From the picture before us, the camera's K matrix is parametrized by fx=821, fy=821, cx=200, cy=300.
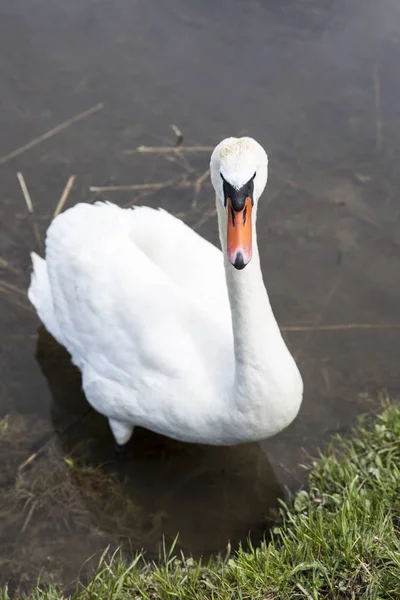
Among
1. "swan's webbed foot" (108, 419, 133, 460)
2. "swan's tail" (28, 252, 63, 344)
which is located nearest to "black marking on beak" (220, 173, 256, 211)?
Result: "swan's webbed foot" (108, 419, 133, 460)

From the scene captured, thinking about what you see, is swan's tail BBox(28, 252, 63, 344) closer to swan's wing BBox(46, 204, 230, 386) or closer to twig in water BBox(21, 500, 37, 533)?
swan's wing BBox(46, 204, 230, 386)

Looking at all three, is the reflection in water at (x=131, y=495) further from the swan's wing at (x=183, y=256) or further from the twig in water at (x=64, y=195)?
the twig in water at (x=64, y=195)

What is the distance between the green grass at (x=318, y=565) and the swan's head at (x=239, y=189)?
51.5 inches

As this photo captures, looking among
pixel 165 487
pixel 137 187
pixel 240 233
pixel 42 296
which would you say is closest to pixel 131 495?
pixel 165 487

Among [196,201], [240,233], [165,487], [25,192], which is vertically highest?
[240,233]

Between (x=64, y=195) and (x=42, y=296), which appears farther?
(x=64, y=195)

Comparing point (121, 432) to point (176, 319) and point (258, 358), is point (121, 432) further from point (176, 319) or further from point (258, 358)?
point (258, 358)

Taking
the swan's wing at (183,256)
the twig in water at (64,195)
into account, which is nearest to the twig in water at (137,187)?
the twig in water at (64,195)

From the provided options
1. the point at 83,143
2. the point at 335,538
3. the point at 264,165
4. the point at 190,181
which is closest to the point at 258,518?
the point at 335,538

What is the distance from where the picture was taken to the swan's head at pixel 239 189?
3172mm

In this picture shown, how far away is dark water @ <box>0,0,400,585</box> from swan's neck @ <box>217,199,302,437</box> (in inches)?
42.4

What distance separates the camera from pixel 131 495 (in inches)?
193

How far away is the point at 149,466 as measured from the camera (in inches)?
199

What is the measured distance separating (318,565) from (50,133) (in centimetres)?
445
